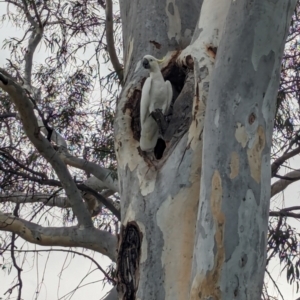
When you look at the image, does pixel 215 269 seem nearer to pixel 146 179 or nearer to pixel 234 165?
pixel 234 165

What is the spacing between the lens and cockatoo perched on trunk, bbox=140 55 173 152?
2.07 m

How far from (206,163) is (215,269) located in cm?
27

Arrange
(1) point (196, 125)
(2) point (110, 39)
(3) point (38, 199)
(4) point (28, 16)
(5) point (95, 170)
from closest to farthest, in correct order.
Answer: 1. (1) point (196, 125)
2. (2) point (110, 39)
3. (5) point (95, 170)
4. (3) point (38, 199)
5. (4) point (28, 16)

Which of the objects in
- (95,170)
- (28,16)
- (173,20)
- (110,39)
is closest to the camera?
(173,20)

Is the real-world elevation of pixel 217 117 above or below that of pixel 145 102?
below

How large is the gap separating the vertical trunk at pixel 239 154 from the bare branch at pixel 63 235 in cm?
152

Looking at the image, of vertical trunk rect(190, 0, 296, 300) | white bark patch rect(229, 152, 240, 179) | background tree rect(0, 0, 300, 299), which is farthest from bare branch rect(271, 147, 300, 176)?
white bark patch rect(229, 152, 240, 179)

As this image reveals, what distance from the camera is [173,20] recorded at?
8.31ft

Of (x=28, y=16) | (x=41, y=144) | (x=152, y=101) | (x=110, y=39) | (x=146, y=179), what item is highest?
(x=28, y=16)

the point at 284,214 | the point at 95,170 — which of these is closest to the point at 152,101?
the point at 284,214

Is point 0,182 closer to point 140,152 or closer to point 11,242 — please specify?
point 11,242

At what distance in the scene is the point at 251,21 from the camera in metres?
1.55

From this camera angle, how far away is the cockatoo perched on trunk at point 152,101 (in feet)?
6.79

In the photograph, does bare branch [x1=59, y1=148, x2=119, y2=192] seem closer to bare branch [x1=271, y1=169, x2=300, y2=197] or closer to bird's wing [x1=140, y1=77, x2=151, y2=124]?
bare branch [x1=271, y1=169, x2=300, y2=197]
